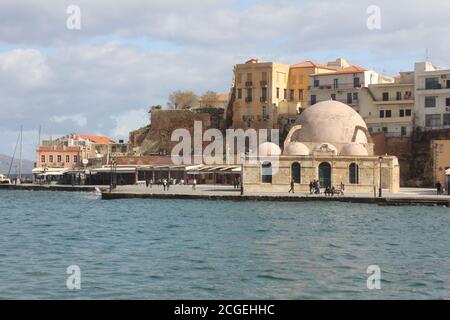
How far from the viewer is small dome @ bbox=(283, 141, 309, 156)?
54.6m

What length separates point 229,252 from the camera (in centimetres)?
2664

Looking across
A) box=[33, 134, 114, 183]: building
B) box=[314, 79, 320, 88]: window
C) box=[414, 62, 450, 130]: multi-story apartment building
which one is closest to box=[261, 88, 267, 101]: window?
box=[314, 79, 320, 88]: window

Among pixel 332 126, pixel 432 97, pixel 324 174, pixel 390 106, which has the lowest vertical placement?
pixel 324 174

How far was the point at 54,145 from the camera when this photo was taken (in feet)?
300

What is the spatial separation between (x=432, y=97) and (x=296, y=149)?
15.7 meters

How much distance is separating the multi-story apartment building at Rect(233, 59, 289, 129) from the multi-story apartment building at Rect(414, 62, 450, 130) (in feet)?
49.9

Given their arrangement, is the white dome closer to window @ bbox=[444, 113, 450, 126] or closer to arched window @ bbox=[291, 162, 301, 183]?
arched window @ bbox=[291, 162, 301, 183]

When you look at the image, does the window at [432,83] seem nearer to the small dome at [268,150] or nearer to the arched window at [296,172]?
the small dome at [268,150]

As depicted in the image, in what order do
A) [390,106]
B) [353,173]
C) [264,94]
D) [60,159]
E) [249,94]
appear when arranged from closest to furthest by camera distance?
1. [353,173]
2. [390,106]
3. [264,94]
4. [249,94]
5. [60,159]

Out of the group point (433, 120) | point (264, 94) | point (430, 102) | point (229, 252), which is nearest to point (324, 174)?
point (433, 120)

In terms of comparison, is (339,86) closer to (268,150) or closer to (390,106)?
(390,106)

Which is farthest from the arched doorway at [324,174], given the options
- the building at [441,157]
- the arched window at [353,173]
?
the building at [441,157]

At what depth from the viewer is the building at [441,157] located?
59188 millimetres
